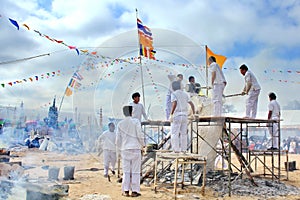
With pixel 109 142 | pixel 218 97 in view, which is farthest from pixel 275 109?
pixel 109 142

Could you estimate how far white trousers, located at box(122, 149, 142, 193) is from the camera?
23.6 ft

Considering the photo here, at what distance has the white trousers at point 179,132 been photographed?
7363 millimetres

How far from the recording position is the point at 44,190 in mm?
5750

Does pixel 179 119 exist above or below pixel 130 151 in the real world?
above

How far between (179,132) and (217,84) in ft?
6.14

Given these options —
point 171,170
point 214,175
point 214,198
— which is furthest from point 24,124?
point 214,198

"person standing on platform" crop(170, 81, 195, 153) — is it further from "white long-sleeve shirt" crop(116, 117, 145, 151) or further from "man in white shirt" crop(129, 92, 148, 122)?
"man in white shirt" crop(129, 92, 148, 122)

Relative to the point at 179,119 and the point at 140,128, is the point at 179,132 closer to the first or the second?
the point at 179,119

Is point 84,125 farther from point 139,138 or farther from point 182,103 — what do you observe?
point 182,103

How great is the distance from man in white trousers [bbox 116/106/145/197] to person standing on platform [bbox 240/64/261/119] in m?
3.80

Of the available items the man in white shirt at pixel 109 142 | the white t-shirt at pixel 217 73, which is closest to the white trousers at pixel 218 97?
the white t-shirt at pixel 217 73

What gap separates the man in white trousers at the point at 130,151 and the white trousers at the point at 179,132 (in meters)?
0.82

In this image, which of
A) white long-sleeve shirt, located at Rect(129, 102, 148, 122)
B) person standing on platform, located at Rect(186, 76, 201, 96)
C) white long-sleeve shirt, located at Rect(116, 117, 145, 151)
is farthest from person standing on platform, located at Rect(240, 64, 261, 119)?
white long-sleeve shirt, located at Rect(116, 117, 145, 151)

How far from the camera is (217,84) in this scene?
→ 8.14m
